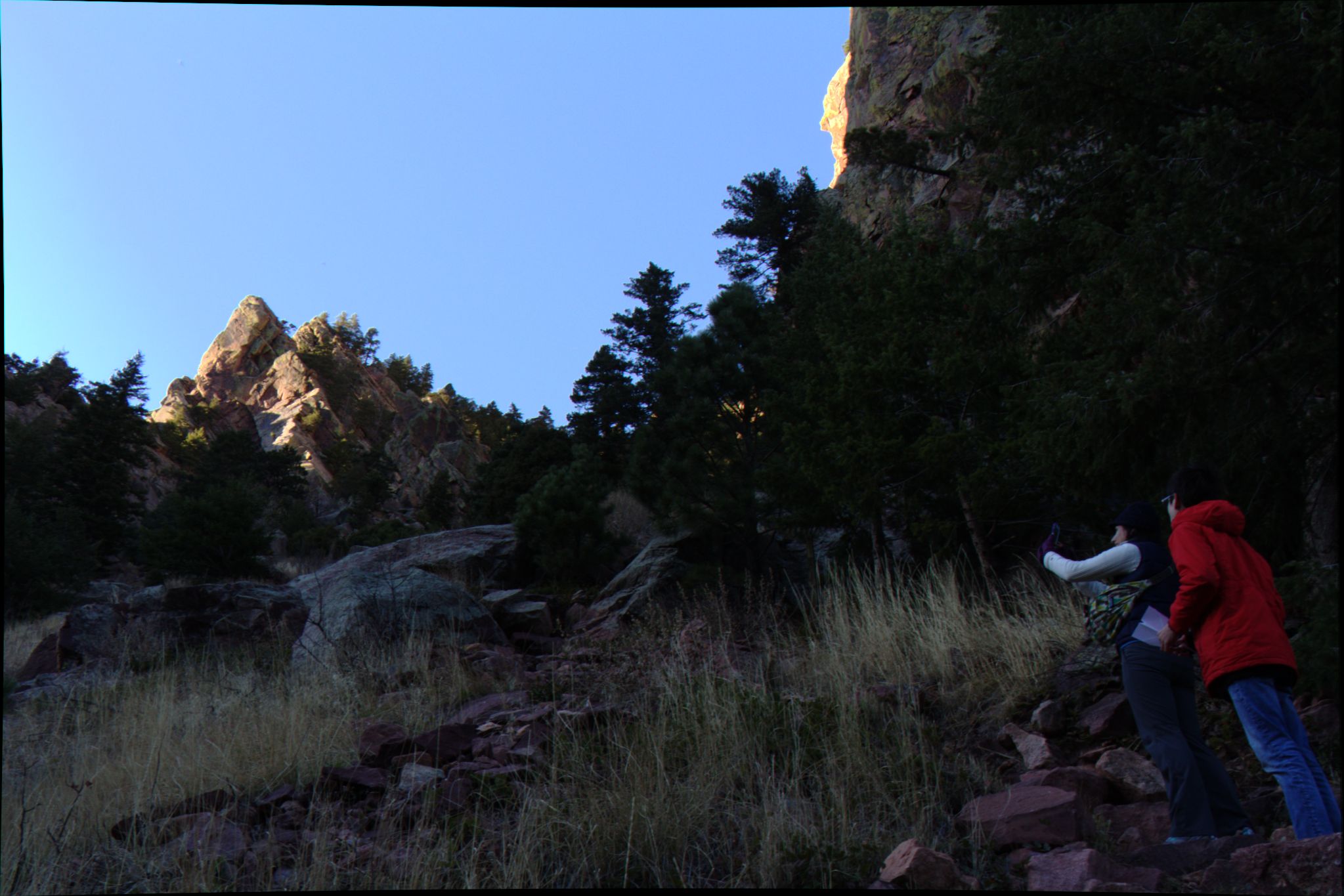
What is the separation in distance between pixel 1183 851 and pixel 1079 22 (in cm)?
628

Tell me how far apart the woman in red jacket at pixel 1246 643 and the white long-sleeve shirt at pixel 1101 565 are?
339 mm

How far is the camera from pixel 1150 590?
4375 mm

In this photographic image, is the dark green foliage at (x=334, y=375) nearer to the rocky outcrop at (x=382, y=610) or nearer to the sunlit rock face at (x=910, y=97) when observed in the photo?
the sunlit rock face at (x=910, y=97)

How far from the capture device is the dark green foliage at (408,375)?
229ft

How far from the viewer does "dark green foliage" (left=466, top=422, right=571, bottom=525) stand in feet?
74.2

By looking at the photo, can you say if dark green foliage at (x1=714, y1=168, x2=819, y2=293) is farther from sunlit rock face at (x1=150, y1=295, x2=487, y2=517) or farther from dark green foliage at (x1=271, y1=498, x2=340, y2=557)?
sunlit rock face at (x1=150, y1=295, x2=487, y2=517)

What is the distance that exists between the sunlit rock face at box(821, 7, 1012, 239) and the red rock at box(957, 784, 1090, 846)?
38.1 ft

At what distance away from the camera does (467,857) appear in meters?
3.65

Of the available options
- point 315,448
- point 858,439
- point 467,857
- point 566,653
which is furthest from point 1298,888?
point 315,448

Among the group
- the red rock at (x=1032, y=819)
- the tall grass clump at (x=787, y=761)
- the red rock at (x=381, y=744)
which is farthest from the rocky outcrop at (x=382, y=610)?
the red rock at (x=1032, y=819)

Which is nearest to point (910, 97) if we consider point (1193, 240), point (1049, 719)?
point (1193, 240)

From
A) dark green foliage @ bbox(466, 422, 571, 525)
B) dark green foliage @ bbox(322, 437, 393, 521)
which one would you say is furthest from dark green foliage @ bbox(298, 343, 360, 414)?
dark green foliage @ bbox(466, 422, 571, 525)

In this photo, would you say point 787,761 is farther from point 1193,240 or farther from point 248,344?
point 248,344

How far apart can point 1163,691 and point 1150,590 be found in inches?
18.7
